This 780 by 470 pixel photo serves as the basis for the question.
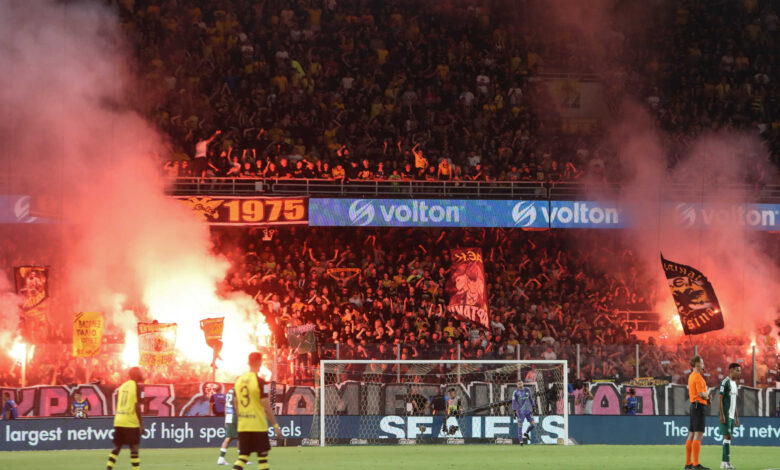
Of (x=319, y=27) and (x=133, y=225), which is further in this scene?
(x=319, y=27)

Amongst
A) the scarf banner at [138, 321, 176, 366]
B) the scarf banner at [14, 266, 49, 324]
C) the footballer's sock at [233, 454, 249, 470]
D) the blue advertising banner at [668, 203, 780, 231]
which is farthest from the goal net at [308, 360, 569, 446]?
the footballer's sock at [233, 454, 249, 470]

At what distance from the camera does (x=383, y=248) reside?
3002 centimetres

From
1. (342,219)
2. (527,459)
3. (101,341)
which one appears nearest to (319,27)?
(342,219)

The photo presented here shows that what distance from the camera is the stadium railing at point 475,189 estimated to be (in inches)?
1112

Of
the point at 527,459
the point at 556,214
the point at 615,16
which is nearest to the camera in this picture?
the point at 527,459

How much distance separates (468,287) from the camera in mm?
28219

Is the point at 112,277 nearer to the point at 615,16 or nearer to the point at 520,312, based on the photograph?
the point at 520,312

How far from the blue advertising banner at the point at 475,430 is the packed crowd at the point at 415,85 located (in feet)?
28.7

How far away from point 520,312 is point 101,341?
431 inches

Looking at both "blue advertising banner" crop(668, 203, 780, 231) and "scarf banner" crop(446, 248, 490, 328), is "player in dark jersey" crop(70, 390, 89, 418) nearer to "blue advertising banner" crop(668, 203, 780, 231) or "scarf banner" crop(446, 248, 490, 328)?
"scarf banner" crop(446, 248, 490, 328)

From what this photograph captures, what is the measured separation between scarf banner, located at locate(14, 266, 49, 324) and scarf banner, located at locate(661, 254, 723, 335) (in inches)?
592

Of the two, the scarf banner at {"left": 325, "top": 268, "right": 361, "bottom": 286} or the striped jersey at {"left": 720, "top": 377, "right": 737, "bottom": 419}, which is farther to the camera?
the scarf banner at {"left": 325, "top": 268, "right": 361, "bottom": 286}

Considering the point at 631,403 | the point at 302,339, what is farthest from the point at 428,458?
the point at 631,403

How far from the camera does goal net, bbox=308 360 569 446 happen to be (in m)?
21.7
